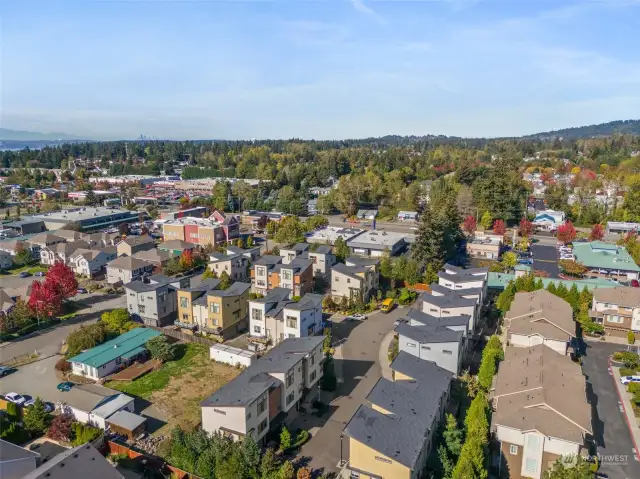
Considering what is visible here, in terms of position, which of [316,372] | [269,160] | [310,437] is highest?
[269,160]

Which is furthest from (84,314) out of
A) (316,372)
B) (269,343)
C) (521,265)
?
(521,265)

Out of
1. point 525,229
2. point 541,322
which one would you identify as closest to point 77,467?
point 541,322

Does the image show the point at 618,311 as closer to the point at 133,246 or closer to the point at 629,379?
the point at 629,379

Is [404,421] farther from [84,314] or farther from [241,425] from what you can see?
[84,314]

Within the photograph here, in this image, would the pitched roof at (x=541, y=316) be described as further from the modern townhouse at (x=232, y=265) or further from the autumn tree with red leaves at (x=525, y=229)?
the autumn tree with red leaves at (x=525, y=229)

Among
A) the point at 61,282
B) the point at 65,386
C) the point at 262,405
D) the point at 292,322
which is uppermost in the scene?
the point at 61,282

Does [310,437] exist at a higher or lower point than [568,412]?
lower

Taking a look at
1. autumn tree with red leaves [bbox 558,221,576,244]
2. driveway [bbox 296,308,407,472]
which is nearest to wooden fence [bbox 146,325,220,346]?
driveway [bbox 296,308,407,472]
